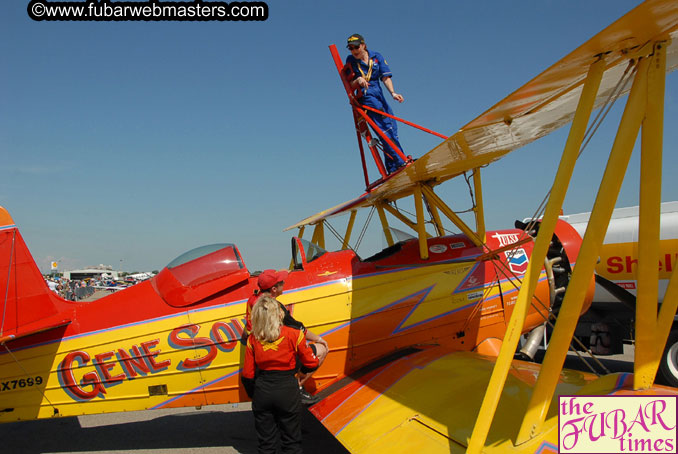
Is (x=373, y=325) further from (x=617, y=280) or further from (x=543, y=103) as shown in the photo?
(x=617, y=280)

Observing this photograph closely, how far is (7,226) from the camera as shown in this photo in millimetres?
4422

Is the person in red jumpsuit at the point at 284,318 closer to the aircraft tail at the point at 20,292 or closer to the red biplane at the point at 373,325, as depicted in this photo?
the red biplane at the point at 373,325

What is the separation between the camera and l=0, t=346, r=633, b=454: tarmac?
15.9 ft

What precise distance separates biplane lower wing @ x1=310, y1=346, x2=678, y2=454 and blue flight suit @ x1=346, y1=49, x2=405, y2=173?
2.59 meters

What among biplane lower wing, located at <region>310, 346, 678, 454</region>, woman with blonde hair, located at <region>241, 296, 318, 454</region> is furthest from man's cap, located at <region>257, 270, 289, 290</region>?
biplane lower wing, located at <region>310, 346, 678, 454</region>

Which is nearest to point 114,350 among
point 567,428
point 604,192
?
point 567,428

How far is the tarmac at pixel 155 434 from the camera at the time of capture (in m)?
4.84

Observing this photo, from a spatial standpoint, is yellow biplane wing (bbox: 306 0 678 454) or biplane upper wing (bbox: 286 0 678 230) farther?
yellow biplane wing (bbox: 306 0 678 454)

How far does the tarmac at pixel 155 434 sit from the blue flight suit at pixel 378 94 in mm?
3412

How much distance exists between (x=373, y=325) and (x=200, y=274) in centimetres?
177

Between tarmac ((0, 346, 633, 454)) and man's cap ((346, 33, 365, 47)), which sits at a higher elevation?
man's cap ((346, 33, 365, 47))

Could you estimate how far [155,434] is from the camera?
5.38 metres

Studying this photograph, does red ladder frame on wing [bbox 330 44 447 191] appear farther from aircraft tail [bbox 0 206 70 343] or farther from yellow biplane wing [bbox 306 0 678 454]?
aircraft tail [bbox 0 206 70 343]

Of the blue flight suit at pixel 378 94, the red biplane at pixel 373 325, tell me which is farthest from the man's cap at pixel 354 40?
the red biplane at pixel 373 325
